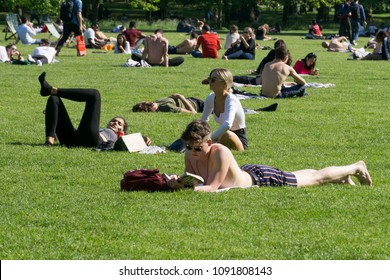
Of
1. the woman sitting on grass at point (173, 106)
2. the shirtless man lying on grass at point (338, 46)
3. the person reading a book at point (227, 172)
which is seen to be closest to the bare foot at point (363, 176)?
the person reading a book at point (227, 172)

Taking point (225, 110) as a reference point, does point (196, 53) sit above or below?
below

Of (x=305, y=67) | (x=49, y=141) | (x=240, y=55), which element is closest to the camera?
(x=49, y=141)

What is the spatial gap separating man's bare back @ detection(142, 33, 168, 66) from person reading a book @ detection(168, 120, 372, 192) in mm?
18716

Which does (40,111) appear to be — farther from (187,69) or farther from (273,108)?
(187,69)

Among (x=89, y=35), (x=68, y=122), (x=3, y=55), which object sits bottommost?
(x=89, y=35)

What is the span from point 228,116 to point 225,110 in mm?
121

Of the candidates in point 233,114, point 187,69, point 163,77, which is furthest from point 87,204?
point 187,69

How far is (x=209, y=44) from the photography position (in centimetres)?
3409

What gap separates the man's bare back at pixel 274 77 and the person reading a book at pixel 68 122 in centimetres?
693

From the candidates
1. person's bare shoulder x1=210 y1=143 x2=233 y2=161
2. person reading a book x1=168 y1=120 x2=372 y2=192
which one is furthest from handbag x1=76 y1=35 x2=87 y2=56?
person's bare shoulder x1=210 y1=143 x2=233 y2=161

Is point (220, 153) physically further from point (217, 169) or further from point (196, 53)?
point (196, 53)

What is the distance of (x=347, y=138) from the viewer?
15023 mm

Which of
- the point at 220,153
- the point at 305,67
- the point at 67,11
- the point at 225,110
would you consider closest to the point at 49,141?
the point at 225,110

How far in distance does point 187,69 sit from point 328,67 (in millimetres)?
4424
